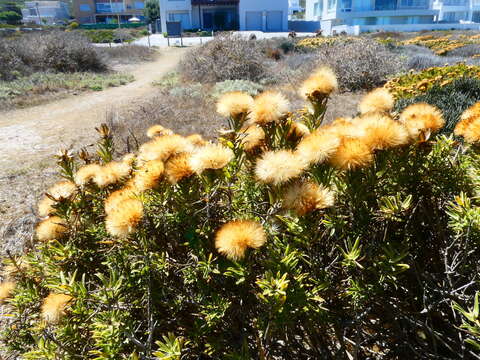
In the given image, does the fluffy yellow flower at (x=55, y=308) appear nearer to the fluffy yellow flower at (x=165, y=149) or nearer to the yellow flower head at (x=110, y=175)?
the yellow flower head at (x=110, y=175)

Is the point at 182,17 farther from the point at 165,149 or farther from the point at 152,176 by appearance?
the point at 152,176

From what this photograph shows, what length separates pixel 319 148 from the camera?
2.89 ft

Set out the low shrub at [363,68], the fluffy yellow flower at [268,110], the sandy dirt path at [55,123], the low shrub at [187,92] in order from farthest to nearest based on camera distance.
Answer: the low shrub at [363,68] → the low shrub at [187,92] → the sandy dirt path at [55,123] → the fluffy yellow flower at [268,110]

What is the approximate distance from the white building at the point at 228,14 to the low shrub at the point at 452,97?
39.4m

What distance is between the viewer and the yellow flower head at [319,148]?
88 centimetres

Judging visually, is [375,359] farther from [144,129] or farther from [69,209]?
[144,129]

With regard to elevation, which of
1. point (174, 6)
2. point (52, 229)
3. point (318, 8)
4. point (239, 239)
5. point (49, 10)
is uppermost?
point (49, 10)

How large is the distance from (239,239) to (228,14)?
159 feet

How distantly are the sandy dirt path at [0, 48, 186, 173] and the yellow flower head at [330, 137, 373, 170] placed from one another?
5.35m

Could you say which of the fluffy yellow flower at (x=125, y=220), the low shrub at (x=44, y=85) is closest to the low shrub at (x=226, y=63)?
the low shrub at (x=44, y=85)

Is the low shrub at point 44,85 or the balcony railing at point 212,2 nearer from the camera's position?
the low shrub at point 44,85

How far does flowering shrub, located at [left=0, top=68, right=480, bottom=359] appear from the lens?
0.93 metres

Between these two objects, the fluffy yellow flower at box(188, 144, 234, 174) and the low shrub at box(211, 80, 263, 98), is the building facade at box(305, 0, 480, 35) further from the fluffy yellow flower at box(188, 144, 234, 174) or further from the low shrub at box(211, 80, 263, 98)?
the fluffy yellow flower at box(188, 144, 234, 174)

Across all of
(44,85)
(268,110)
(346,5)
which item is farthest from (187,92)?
(346,5)
